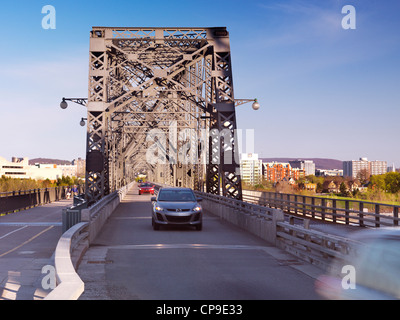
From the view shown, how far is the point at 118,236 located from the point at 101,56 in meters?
A: 12.7

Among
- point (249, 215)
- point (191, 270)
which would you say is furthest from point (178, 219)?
point (191, 270)

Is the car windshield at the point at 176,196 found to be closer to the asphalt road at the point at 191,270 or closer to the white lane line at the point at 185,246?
the asphalt road at the point at 191,270

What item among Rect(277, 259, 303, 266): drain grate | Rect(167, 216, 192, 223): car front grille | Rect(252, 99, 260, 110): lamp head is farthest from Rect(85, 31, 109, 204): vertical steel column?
Rect(277, 259, 303, 266): drain grate

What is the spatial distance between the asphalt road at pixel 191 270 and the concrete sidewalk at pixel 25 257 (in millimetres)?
961

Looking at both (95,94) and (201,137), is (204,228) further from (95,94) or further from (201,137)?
(201,137)

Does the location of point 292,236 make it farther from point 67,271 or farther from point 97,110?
point 97,110

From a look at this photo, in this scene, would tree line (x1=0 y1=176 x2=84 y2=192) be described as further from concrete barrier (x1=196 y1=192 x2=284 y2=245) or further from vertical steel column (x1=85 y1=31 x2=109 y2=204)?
concrete barrier (x1=196 y1=192 x2=284 y2=245)

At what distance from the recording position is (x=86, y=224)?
14.4 m

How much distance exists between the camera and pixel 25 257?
533 inches

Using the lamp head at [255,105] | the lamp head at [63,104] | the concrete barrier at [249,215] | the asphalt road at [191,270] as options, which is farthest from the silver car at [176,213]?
the lamp head at [63,104]

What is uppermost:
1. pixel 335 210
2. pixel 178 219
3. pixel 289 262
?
pixel 178 219

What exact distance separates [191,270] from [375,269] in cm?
430

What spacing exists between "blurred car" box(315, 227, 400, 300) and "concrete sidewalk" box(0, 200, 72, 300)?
15.8 ft
